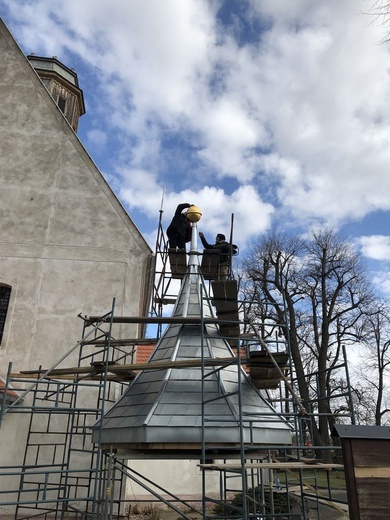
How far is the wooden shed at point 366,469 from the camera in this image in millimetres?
4289

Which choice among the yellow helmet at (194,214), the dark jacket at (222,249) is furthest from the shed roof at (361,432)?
the dark jacket at (222,249)

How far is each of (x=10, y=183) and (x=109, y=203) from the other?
317cm

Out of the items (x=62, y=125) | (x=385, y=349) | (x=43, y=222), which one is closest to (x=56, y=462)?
(x=43, y=222)

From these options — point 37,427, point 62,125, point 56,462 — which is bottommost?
point 56,462

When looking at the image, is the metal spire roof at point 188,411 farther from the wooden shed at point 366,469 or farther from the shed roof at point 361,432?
the wooden shed at point 366,469

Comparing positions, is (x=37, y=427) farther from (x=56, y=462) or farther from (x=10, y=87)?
(x=10, y=87)

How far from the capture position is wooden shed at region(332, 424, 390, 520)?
4289mm

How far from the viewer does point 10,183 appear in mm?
13898

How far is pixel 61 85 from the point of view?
26375mm

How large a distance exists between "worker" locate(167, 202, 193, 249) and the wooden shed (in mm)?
9031

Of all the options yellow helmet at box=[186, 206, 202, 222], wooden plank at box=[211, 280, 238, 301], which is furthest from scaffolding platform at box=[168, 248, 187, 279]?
wooden plank at box=[211, 280, 238, 301]

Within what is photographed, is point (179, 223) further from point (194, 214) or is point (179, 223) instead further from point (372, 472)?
point (372, 472)

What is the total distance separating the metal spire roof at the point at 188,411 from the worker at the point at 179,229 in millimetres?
5171

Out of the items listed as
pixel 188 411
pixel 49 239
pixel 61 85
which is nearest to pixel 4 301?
pixel 49 239
